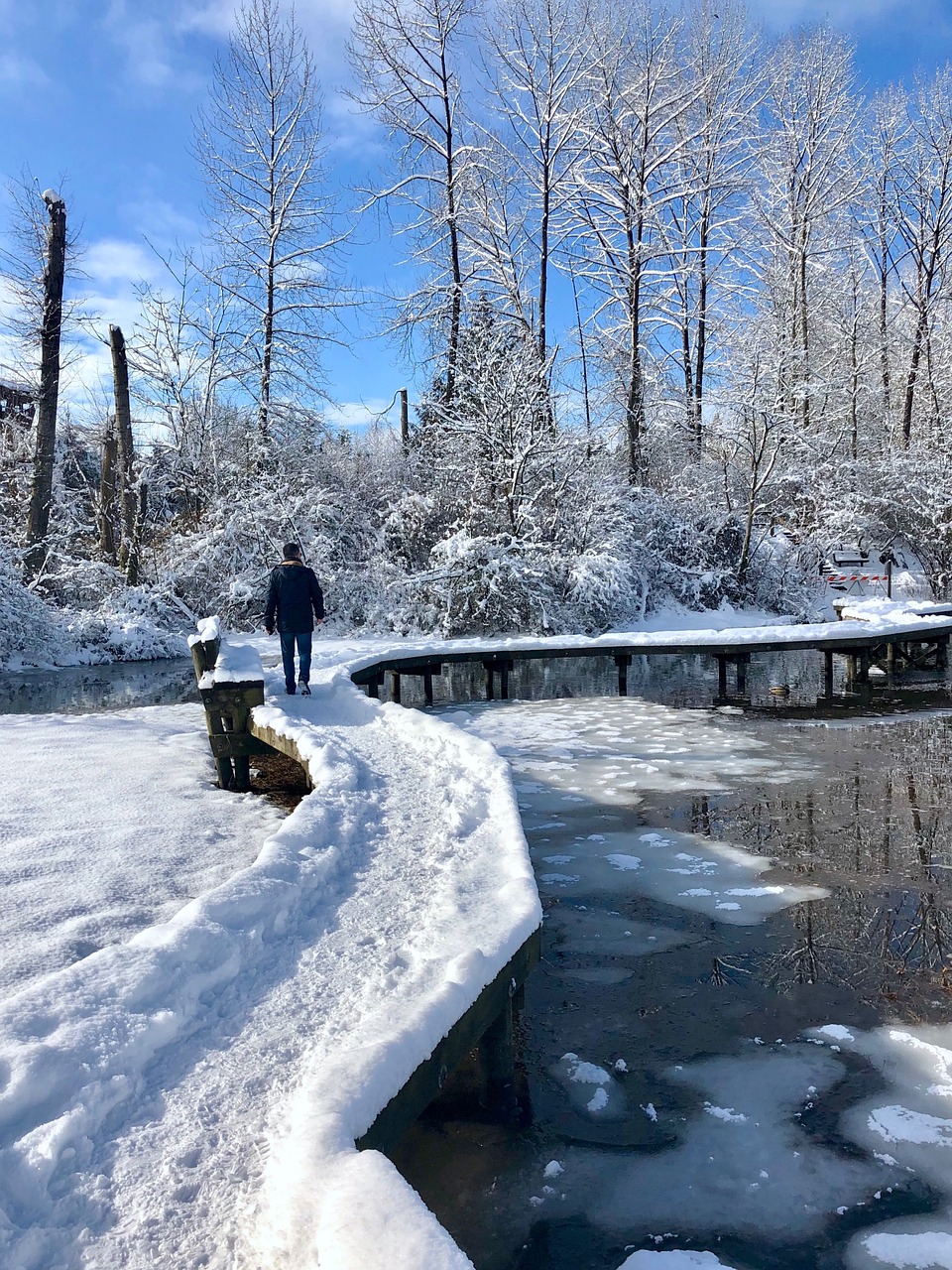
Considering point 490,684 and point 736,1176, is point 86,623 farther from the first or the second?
point 736,1176

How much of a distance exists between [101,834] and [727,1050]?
3606 millimetres

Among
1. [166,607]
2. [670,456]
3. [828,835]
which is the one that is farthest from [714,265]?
[828,835]

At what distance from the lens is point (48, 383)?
17141mm

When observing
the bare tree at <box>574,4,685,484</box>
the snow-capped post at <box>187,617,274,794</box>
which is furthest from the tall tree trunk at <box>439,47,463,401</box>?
the snow-capped post at <box>187,617,274,794</box>

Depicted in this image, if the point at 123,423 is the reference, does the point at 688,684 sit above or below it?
below

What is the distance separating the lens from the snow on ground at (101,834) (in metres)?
3.70

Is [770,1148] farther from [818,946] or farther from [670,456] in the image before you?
[670,456]

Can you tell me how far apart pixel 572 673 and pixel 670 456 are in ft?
37.7

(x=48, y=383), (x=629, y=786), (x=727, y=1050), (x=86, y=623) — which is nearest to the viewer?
(x=727, y=1050)

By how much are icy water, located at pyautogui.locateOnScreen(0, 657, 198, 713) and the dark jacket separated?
329cm

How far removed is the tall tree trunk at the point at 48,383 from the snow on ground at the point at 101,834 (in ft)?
33.4

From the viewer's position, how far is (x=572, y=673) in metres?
15.7

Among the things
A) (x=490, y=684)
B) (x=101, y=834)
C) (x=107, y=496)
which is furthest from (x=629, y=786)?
(x=107, y=496)

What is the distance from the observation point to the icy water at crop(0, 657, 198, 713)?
11203 mm
